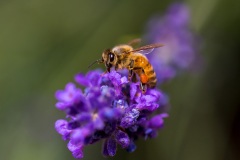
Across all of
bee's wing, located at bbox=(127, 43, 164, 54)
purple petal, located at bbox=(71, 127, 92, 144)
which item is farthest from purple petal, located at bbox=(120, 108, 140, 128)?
bee's wing, located at bbox=(127, 43, 164, 54)

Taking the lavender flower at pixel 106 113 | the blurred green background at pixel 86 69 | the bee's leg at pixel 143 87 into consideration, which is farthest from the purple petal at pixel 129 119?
the blurred green background at pixel 86 69

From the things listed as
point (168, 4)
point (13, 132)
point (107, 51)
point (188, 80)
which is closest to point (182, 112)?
point (188, 80)

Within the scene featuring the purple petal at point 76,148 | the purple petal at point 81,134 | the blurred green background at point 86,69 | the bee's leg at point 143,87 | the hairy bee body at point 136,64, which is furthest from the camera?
the blurred green background at point 86,69

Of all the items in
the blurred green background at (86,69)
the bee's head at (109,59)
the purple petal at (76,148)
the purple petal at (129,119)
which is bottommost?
the purple petal at (76,148)

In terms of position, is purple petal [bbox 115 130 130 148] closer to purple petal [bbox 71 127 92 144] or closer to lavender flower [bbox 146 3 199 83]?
purple petal [bbox 71 127 92 144]

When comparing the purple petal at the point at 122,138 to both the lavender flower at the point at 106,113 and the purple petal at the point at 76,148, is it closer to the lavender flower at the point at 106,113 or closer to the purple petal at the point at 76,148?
the lavender flower at the point at 106,113
